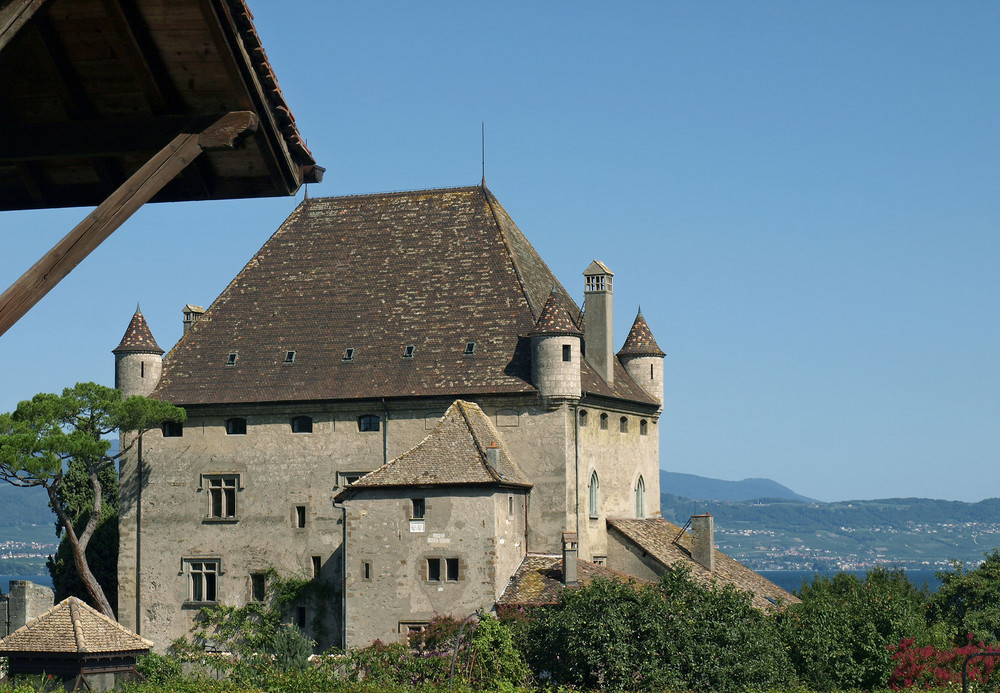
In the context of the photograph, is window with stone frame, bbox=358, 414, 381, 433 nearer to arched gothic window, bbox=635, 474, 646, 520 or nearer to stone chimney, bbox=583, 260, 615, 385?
stone chimney, bbox=583, 260, 615, 385

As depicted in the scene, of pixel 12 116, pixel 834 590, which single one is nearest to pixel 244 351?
pixel 834 590

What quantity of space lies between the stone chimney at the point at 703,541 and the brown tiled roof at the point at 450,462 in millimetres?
7205

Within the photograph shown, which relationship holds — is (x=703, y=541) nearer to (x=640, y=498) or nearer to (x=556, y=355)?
(x=640, y=498)

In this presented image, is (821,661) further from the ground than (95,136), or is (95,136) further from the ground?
(95,136)

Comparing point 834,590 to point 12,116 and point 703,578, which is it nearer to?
point 703,578

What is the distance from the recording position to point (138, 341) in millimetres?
52844

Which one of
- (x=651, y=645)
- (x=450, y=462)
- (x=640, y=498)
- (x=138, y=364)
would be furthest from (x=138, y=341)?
(x=651, y=645)

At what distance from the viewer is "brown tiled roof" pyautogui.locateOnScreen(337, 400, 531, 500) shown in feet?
147

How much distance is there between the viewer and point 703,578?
4834 centimetres

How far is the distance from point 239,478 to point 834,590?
22.2m

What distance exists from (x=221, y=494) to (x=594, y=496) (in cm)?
1367

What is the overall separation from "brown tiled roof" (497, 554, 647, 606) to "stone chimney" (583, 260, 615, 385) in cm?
804

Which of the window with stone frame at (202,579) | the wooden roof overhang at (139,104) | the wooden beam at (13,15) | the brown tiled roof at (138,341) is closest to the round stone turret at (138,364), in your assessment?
the brown tiled roof at (138,341)

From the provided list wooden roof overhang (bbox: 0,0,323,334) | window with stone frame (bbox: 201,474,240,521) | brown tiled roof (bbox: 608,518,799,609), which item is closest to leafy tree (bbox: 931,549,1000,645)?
brown tiled roof (bbox: 608,518,799,609)
